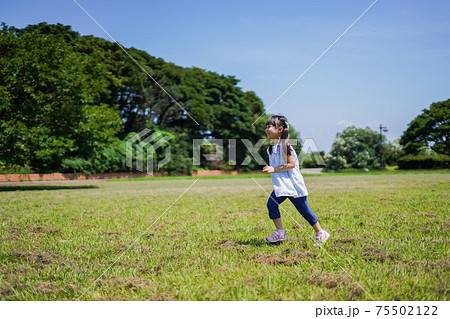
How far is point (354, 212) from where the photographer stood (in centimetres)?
733

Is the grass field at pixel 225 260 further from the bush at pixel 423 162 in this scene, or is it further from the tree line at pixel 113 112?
the bush at pixel 423 162

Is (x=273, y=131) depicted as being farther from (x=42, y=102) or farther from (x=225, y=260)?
(x=42, y=102)

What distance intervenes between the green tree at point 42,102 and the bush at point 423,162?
123 feet

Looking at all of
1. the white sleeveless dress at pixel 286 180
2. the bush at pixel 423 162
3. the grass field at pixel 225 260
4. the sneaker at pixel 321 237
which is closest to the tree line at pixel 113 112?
the bush at pixel 423 162

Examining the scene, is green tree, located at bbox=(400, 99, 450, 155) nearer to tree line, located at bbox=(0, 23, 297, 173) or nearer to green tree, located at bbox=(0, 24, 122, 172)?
tree line, located at bbox=(0, 23, 297, 173)

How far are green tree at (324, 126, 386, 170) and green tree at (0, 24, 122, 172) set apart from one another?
1265 inches

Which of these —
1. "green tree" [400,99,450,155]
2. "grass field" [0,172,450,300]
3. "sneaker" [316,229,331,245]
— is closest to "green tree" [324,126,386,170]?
"green tree" [400,99,450,155]

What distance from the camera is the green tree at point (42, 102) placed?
56.5 ft

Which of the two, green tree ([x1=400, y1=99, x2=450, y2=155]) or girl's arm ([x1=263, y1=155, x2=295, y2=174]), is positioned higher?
green tree ([x1=400, y1=99, x2=450, y2=155])

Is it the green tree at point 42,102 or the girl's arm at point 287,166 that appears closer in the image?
the girl's arm at point 287,166

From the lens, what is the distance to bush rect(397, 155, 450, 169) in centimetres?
3920

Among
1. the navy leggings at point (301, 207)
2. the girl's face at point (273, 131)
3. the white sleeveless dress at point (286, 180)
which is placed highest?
the girl's face at point (273, 131)

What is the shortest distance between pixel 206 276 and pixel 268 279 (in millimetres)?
596
